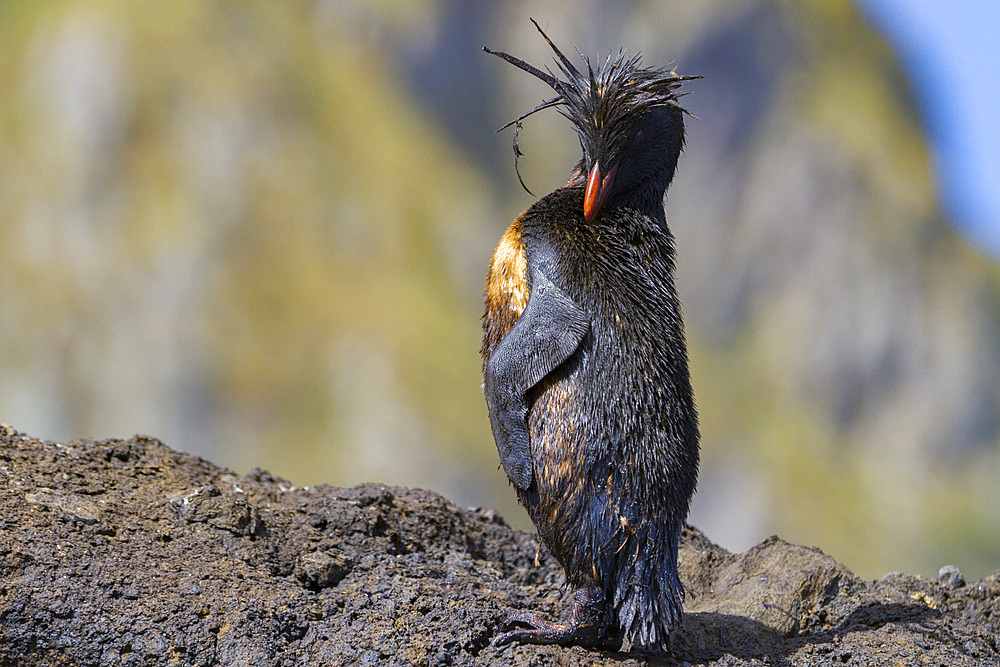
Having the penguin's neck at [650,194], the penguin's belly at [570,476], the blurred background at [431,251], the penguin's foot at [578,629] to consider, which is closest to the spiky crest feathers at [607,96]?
the penguin's neck at [650,194]

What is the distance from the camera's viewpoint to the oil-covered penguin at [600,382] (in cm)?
516

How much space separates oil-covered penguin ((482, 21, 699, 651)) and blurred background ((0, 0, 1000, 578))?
4394 centimetres

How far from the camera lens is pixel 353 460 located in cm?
5088

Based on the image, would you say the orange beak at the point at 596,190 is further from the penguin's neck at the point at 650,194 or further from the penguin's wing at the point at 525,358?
the penguin's wing at the point at 525,358

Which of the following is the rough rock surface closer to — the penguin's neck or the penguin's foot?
the penguin's foot

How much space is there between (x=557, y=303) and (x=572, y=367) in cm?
33

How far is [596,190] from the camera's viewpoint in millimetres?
5492

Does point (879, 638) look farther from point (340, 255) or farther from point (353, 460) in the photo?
point (340, 255)

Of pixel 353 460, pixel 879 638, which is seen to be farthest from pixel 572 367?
pixel 353 460

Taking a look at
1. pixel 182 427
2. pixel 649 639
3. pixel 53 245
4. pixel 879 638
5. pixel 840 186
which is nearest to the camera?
pixel 649 639

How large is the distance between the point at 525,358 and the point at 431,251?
191ft

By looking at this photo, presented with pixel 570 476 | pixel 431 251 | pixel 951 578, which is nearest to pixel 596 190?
pixel 570 476

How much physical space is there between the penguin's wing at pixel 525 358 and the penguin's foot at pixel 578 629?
2.14 ft


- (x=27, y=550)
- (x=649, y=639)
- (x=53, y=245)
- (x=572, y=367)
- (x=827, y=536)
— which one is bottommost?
(x=649, y=639)
